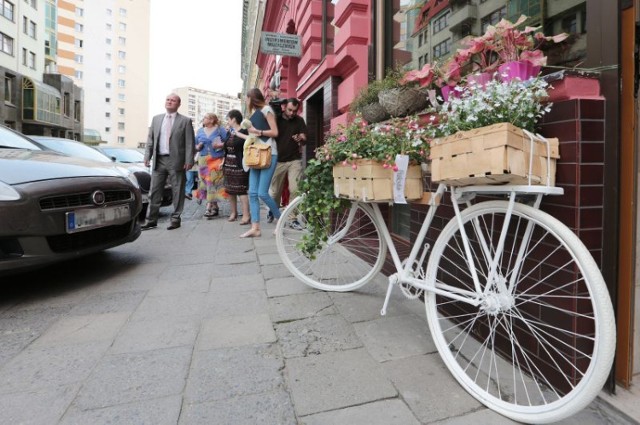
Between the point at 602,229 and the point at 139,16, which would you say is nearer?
the point at 602,229

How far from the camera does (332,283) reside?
321 centimetres

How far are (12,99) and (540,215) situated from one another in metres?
40.1

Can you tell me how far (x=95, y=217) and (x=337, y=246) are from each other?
1.90 metres

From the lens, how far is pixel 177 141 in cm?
573

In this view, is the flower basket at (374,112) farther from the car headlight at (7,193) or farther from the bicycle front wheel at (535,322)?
the car headlight at (7,193)

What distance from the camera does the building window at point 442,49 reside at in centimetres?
335

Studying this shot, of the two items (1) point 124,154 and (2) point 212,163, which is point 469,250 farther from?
(1) point 124,154

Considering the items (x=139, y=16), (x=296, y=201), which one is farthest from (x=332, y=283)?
(x=139, y=16)

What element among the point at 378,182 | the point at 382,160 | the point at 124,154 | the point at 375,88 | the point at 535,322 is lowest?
the point at 535,322

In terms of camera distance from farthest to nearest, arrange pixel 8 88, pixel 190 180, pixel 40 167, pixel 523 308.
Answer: pixel 8 88 → pixel 190 180 → pixel 40 167 → pixel 523 308

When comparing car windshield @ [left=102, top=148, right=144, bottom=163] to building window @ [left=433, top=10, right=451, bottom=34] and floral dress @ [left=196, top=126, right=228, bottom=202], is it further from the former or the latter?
building window @ [left=433, top=10, right=451, bottom=34]

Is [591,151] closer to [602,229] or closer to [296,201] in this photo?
[602,229]

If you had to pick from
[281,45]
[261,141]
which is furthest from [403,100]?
[281,45]

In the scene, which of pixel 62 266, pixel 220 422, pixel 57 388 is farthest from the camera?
pixel 62 266
